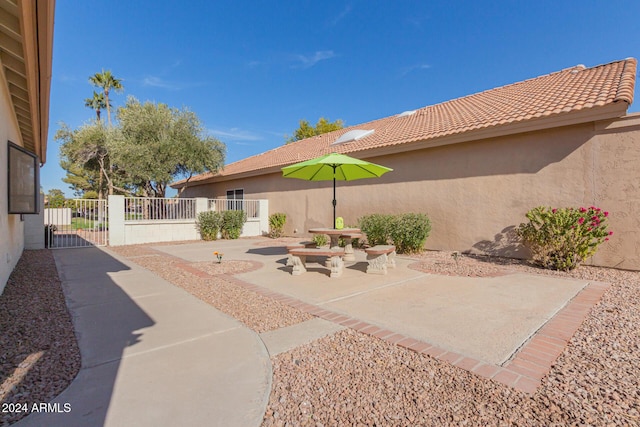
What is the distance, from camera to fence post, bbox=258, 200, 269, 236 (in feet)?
54.7

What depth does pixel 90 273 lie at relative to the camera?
23.3 feet

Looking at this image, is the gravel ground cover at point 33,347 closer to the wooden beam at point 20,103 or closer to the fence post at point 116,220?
the wooden beam at point 20,103

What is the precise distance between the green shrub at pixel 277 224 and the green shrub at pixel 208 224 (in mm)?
2752

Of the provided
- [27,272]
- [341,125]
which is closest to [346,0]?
[27,272]

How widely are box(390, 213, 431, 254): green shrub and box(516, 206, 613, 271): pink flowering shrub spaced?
9.09 ft

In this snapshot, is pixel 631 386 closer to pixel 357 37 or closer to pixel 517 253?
pixel 517 253

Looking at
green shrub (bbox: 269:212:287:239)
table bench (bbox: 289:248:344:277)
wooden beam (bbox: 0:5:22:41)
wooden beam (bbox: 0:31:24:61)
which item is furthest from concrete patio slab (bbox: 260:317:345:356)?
green shrub (bbox: 269:212:287:239)

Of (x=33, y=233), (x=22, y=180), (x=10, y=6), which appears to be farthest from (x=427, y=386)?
(x=33, y=233)

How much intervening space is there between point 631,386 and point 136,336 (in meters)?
4.82

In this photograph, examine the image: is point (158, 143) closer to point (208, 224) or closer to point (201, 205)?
point (201, 205)

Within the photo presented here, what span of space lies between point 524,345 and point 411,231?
6.12 meters

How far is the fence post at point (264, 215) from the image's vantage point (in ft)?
54.7

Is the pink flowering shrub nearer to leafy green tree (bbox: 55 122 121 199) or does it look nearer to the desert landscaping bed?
the desert landscaping bed

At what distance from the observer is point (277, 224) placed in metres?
15.8
